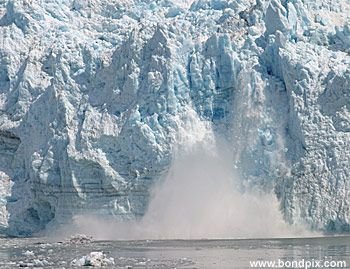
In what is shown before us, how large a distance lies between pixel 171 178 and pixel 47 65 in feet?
17.7

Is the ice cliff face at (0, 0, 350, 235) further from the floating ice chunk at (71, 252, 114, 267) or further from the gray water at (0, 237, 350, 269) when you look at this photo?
the floating ice chunk at (71, 252, 114, 267)

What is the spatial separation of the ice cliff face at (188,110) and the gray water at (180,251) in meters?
1.65

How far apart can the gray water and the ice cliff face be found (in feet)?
5.42

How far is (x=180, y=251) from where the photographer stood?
17.0 m

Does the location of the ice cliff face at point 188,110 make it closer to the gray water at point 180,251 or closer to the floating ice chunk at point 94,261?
the gray water at point 180,251

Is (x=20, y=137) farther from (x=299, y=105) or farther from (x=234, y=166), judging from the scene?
(x=299, y=105)

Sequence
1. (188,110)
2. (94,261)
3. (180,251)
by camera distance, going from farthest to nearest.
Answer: (188,110) < (180,251) < (94,261)

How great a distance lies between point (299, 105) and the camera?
2116cm

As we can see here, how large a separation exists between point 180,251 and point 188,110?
5773 mm

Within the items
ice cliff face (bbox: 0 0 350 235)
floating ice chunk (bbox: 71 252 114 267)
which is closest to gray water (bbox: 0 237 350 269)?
floating ice chunk (bbox: 71 252 114 267)

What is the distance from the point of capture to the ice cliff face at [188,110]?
20.9 meters

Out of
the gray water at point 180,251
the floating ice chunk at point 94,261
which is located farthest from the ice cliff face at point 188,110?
the floating ice chunk at point 94,261

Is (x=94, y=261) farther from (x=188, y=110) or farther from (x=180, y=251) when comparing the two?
(x=188, y=110)

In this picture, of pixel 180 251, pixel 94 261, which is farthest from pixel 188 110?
pixel 94 261
